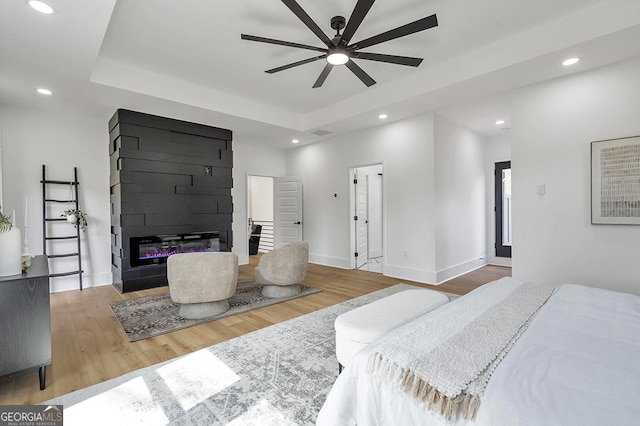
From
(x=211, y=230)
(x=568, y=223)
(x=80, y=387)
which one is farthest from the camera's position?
(x=211, y=230)

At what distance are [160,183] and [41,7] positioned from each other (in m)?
2.78

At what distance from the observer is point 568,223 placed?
11.6 ft

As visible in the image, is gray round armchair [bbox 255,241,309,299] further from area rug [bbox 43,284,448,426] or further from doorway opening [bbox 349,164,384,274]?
doorway opening [bbox 349,164,384,274]

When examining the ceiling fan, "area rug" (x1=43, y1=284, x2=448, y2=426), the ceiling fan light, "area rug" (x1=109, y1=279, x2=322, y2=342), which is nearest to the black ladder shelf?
"area rug" (x1=109, y1=279, x2=322, y2=342)

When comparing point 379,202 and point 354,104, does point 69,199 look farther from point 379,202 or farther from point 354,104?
point 379,202

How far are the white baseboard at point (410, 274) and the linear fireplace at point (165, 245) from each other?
10.5 ft

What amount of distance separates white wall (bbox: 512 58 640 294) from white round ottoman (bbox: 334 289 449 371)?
243cm

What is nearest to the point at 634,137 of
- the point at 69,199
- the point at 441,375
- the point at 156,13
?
the point at 441,375

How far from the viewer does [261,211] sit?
9445 mm

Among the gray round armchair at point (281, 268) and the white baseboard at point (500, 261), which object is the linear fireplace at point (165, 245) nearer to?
the gray round armchair at point (281, 268)

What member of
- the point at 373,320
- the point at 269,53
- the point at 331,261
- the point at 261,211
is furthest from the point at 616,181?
the point at 261,211

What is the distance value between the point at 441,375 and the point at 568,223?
142 inches

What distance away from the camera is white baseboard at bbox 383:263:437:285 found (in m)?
4.83

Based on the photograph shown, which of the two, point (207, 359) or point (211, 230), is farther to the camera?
point (211, 230)
